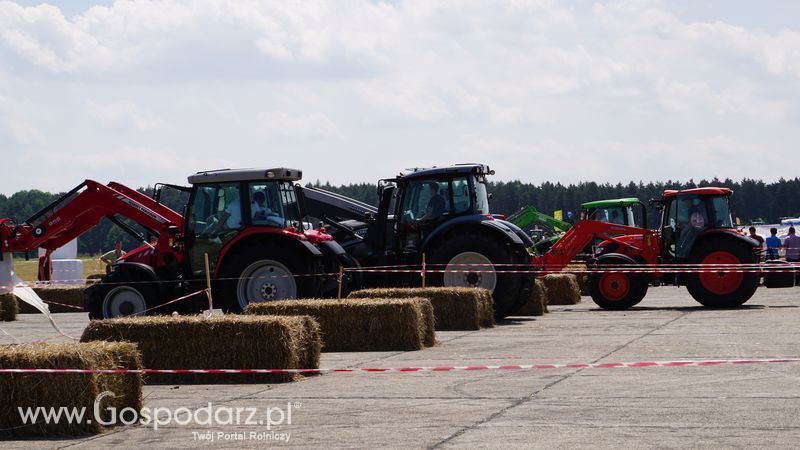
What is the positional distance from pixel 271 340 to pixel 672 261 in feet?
46.9

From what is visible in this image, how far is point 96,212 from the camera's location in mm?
21234

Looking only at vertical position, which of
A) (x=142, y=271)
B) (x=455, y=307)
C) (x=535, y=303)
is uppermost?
(x=142, y=271)

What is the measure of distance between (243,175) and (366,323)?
4793 millimetres

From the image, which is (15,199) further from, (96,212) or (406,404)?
(406,404)

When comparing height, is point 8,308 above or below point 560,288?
above

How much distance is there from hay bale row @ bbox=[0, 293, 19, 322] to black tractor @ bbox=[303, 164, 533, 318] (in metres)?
6.66

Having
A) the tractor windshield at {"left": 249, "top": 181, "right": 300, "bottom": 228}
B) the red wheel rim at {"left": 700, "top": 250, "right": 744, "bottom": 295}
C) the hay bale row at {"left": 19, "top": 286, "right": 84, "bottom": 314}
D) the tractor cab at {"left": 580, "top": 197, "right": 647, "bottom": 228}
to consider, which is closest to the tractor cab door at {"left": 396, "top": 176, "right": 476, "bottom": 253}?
the tractor windshield at {"left": 249, "top": 181, "right": 300, "bottom": 228}

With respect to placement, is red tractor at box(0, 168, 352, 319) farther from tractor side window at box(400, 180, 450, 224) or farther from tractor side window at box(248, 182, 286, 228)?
tractor side window at box(400, 180, 450, 224)

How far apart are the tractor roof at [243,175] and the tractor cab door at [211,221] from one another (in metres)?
0.10

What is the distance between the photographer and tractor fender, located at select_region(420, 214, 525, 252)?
2058cm

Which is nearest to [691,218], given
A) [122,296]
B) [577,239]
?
[577,239]

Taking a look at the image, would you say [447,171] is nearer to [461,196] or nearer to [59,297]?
[461,196]

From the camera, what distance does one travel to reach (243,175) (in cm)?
1953

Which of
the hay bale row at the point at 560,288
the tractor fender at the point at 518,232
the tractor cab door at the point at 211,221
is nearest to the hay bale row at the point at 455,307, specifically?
the tractor fender at the point at 518,232
